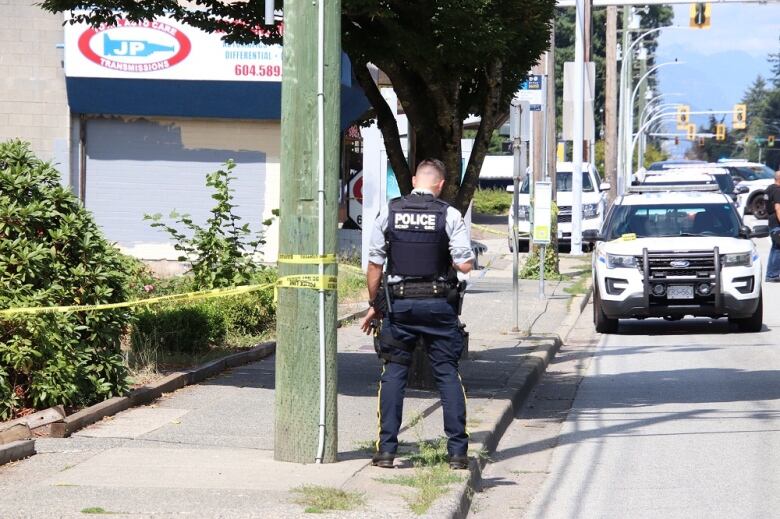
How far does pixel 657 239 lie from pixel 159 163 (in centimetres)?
988

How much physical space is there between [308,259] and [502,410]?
2.95m

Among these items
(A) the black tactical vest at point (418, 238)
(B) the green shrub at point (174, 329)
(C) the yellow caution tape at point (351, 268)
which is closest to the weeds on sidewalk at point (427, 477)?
(A) the black tactical vest at point (418, 238)

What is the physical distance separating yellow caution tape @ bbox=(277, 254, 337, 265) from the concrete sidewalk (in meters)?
1.21

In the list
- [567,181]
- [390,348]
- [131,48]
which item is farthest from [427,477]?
[567,181]

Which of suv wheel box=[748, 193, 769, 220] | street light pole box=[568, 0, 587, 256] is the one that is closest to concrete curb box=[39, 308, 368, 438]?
street light pole box=[568, 0, 587, 256]

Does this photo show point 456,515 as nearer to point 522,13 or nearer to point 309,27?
point 309,27

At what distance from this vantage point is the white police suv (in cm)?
1645

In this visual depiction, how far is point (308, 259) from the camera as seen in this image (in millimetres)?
7895

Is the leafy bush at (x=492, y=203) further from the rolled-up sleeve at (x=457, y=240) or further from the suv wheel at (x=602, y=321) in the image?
the rolled-up sleeve at (x=457, y=240)

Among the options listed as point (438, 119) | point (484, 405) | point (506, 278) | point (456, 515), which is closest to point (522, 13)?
point (438, 119)

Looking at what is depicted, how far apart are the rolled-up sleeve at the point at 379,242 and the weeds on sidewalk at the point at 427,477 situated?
46.9 inches

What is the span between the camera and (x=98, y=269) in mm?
9617

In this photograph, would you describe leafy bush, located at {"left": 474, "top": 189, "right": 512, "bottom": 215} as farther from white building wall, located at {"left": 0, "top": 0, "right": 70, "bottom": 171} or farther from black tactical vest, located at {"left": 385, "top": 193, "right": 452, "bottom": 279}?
black tactical vest, located at {"left": 385, "top": 193, "right": 452, "bottom": 279}

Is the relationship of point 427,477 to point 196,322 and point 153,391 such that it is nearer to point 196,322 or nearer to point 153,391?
point 153,391
